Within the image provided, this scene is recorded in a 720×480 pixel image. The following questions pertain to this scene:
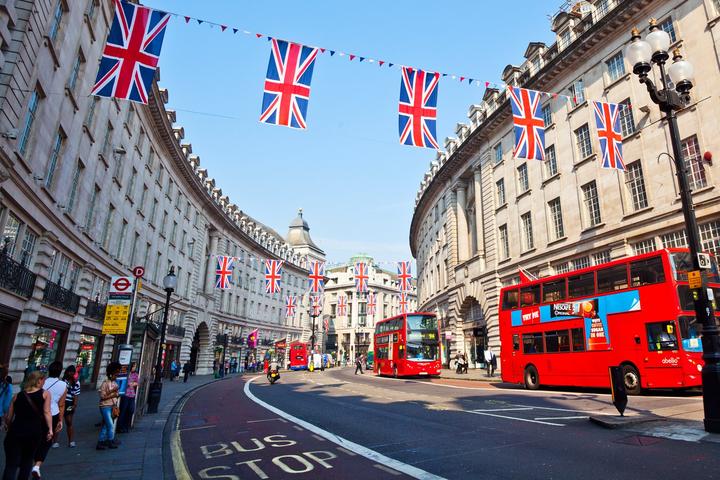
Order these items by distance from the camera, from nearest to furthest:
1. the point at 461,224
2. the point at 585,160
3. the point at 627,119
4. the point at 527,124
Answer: the point at 527,124
the point at 627,119
the point at 585,160
the point at 461,224

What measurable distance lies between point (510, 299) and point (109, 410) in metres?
17.4

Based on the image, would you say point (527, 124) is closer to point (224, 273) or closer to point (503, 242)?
point (503, 242)

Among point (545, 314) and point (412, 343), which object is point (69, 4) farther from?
point (412, 343)

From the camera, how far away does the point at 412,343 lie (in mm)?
29484

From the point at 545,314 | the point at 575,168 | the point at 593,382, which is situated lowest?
the point at 593,382

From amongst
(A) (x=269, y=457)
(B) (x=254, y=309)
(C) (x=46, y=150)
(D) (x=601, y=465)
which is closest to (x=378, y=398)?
(A) (x=269, y=457)

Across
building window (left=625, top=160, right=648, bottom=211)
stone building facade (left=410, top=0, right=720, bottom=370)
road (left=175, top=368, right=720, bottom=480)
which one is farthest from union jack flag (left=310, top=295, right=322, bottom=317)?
road (left=175, top=368, right=720, bottom=480)

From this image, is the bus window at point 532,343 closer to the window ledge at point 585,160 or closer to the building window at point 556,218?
the building window at point 556,218

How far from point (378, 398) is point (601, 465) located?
467 inches

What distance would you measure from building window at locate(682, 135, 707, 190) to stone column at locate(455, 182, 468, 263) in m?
20.8

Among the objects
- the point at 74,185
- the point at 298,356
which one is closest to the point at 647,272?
the point at 74,185

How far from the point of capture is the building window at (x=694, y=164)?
62.2 feet

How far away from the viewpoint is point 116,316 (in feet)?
40.5

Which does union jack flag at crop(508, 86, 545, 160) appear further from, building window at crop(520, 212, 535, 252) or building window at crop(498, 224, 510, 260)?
building window at crop(498, 224, 510, 260)
